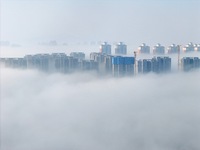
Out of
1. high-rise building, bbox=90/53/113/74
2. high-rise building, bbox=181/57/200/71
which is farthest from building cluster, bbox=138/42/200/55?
high-rise building, bbox=90/53/113/74

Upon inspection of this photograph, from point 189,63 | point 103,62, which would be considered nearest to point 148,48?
point 189,63

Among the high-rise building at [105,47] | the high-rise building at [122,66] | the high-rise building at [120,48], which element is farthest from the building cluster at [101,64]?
the high-rise building at [120,48]

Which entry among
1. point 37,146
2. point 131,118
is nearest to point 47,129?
point 37,146

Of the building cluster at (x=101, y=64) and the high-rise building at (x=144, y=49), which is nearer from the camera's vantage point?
the building cluster at (x=101, y=64)

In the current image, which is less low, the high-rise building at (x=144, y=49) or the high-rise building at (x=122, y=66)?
the high-rise building at (x=144, y=49)

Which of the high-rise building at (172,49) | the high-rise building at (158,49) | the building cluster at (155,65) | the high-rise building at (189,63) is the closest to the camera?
the building cluster at (155,65)

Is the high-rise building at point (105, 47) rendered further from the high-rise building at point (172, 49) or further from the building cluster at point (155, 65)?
the building cluster at point (155, 65)

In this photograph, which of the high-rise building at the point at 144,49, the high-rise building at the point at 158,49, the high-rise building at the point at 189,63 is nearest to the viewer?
the high-rise building at the point at 189,63

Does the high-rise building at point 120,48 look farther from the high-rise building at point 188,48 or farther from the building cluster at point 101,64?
the building cluster at point 101,64

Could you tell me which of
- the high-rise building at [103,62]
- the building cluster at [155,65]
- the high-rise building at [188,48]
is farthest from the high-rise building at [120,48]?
the building cluster at [155,65]

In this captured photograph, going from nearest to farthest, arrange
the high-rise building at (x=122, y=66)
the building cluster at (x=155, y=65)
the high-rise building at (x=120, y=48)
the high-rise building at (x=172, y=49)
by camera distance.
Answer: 1. the high-rise building at (x=122, y=66)
2. the building cluster at (x=155, y=65)
3. the high-rise building at (x=172, y=49)
4. the high-rise building at (x=120, y=48)

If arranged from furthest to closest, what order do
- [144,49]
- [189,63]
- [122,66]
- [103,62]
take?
[144,49], [189,63], [103,62], [122,66]

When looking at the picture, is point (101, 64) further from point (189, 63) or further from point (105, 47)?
point (105, 47)

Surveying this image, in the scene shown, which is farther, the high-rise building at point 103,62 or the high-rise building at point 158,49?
the high-rise building at point 158,49
